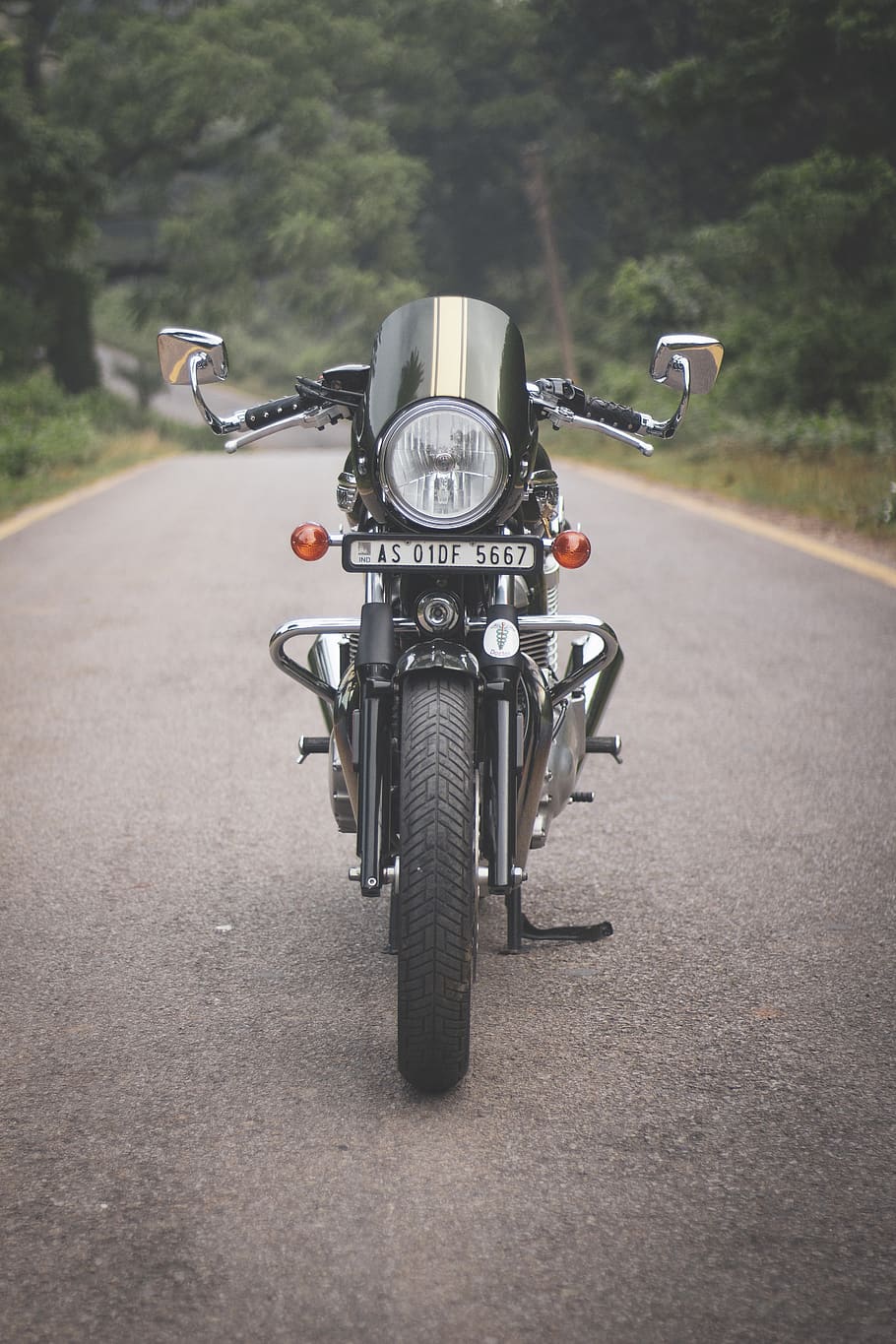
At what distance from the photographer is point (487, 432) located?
2.94 metres

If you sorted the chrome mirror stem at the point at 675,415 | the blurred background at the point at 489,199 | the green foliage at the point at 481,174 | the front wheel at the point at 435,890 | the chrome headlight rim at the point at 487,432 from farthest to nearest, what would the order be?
the green foliage at the point at 481,174 → the blurred background at the point at 489,199 → the chrome mirror stem at the point at 675,415 → the chrome headlight rim at the point at 487,432 → the front wheel at the point at 435,890

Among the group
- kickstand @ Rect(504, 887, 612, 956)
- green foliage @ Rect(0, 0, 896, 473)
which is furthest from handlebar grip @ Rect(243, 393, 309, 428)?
green foliage @ Rect(0, 0, 896, 473)

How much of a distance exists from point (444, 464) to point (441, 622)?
1.09ft

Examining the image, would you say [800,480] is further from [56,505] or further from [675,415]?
[675,415]

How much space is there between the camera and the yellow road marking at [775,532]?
9469mm

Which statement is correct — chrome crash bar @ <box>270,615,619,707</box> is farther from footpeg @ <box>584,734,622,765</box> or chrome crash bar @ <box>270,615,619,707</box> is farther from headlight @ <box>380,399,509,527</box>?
footpeg @ <box>584,734,622,765</box>

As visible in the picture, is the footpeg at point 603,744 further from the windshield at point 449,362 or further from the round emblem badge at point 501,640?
the windshield at point 449,362

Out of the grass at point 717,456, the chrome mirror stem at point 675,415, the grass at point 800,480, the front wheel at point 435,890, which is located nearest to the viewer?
the front wheel at point 435,890

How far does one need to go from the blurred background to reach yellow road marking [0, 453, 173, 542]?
15.1 inches

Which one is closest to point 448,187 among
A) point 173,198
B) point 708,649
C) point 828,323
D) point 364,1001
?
Result: point 173,198

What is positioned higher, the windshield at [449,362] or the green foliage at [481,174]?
the green foliage at [481,174]

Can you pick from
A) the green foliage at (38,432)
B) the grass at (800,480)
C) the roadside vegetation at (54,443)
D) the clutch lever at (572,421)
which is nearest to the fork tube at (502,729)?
the clutch lever at (572,421)

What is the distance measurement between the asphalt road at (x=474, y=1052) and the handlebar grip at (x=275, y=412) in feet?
4.46

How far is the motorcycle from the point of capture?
2822 mm
